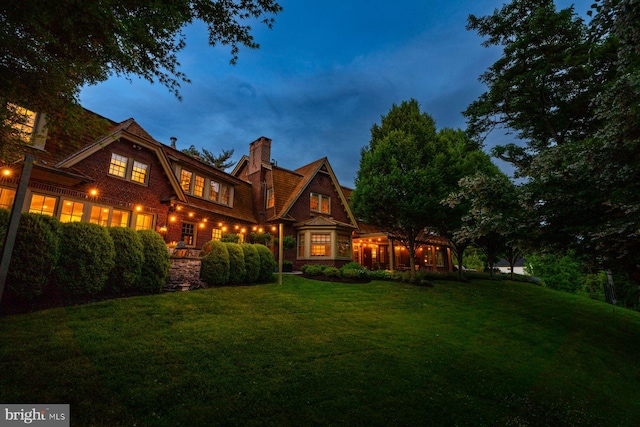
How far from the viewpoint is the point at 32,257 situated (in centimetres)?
624

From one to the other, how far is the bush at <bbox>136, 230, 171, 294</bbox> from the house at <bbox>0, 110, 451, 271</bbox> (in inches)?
132

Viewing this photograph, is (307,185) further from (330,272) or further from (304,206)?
(330,272)

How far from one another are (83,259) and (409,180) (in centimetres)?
1485

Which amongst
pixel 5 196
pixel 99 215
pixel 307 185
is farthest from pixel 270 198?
pixel 5 196

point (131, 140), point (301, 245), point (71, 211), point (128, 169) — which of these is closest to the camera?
point (71, 211)

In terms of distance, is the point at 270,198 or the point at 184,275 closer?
the point at 184,275

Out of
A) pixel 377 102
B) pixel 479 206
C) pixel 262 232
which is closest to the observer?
Result: pixel 479 206

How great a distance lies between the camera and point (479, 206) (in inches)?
374

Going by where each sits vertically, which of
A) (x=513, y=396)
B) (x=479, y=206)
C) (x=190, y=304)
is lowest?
(x=513, y=396)

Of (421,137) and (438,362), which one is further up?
(421,137)

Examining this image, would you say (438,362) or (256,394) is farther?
(438,362)

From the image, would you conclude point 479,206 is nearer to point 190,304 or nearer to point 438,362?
point 438,362

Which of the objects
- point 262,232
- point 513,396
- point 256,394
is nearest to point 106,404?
point 256,394

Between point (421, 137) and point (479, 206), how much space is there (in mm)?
9385
